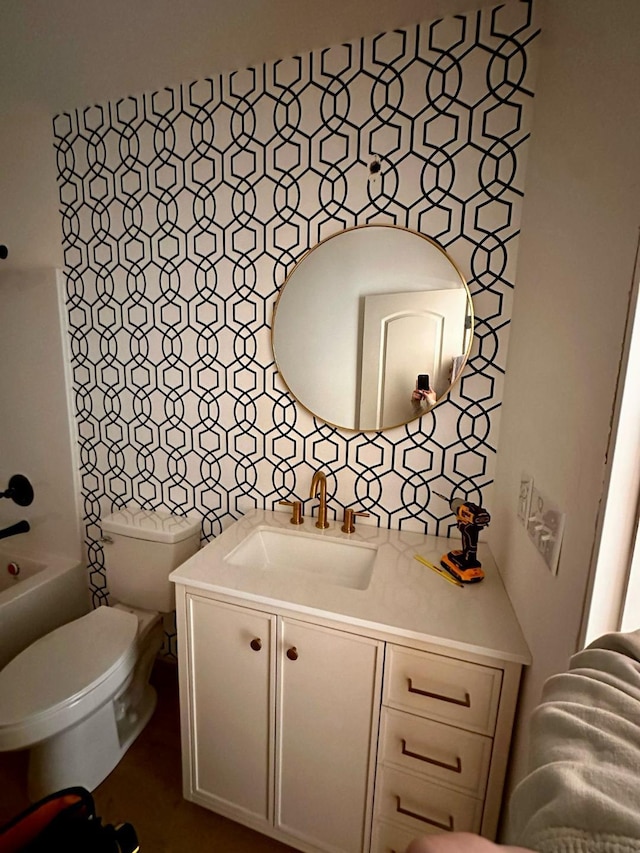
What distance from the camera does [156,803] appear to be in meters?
1.31

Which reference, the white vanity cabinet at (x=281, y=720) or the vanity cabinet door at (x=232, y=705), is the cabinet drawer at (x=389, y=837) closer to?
the white vanity cabinet at (x=281, y=720)

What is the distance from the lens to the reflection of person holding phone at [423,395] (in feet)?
4.31

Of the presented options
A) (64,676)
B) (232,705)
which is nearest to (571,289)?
(232,705)

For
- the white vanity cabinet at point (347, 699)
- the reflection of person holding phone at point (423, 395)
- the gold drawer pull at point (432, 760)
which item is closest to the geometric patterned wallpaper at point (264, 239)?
the reflection of person holding phone at point (423, 395)

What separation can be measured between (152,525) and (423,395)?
122 cm

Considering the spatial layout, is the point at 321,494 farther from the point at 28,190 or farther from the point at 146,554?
the point at 28,190

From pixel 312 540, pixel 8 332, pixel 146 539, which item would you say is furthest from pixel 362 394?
pixel 8 332

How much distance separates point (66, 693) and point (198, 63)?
212cm

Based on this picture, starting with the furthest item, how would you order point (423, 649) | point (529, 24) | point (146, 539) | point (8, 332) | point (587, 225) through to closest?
1. point (8, 332)
2. point (146, 539)
3. point (529, 24)
4. point (423, 649)
5. point (587, 225)

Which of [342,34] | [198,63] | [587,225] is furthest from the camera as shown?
[198,63]

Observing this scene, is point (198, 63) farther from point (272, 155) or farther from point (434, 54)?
point (434, 54)

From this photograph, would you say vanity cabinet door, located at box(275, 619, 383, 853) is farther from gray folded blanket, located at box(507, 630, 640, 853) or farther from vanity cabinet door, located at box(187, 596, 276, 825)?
gray folded blanket, located at box(507, 630, 640, 853)

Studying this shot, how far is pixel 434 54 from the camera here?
118 centimetres

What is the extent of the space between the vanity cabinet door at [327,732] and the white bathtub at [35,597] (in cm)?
126
